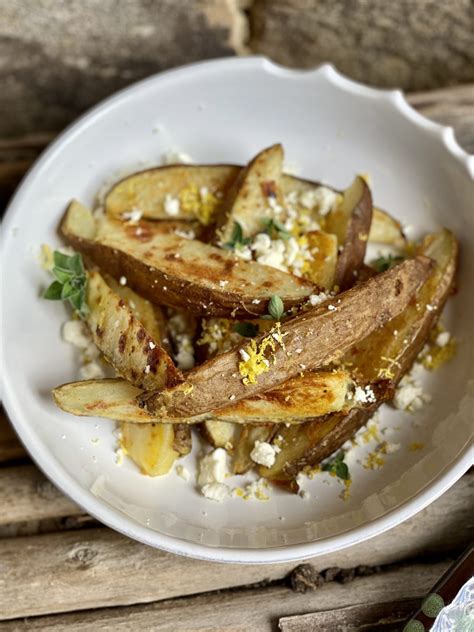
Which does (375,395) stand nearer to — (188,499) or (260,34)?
(188,499)

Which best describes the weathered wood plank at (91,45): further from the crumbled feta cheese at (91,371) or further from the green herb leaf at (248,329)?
the green herb leaf at (248,329)

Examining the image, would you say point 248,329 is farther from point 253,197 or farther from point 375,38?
point 375,38

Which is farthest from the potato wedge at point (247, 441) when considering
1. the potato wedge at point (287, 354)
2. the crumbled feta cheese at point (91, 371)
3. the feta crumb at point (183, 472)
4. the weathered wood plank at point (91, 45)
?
the weathered wood plank at point (91, 45)

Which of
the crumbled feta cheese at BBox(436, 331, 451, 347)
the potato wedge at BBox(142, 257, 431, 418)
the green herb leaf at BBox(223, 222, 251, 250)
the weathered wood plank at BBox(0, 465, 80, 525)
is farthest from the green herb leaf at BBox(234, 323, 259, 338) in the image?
the weathered wood plank at BBox(0, 465, 80, 525)

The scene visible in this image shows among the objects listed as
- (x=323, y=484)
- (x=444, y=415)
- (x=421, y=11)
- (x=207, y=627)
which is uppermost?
(x=421, y=11)

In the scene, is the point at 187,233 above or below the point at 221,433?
above

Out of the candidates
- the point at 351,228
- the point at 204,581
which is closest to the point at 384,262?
the point at 351,228

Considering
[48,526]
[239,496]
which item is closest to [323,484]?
[239,496]
